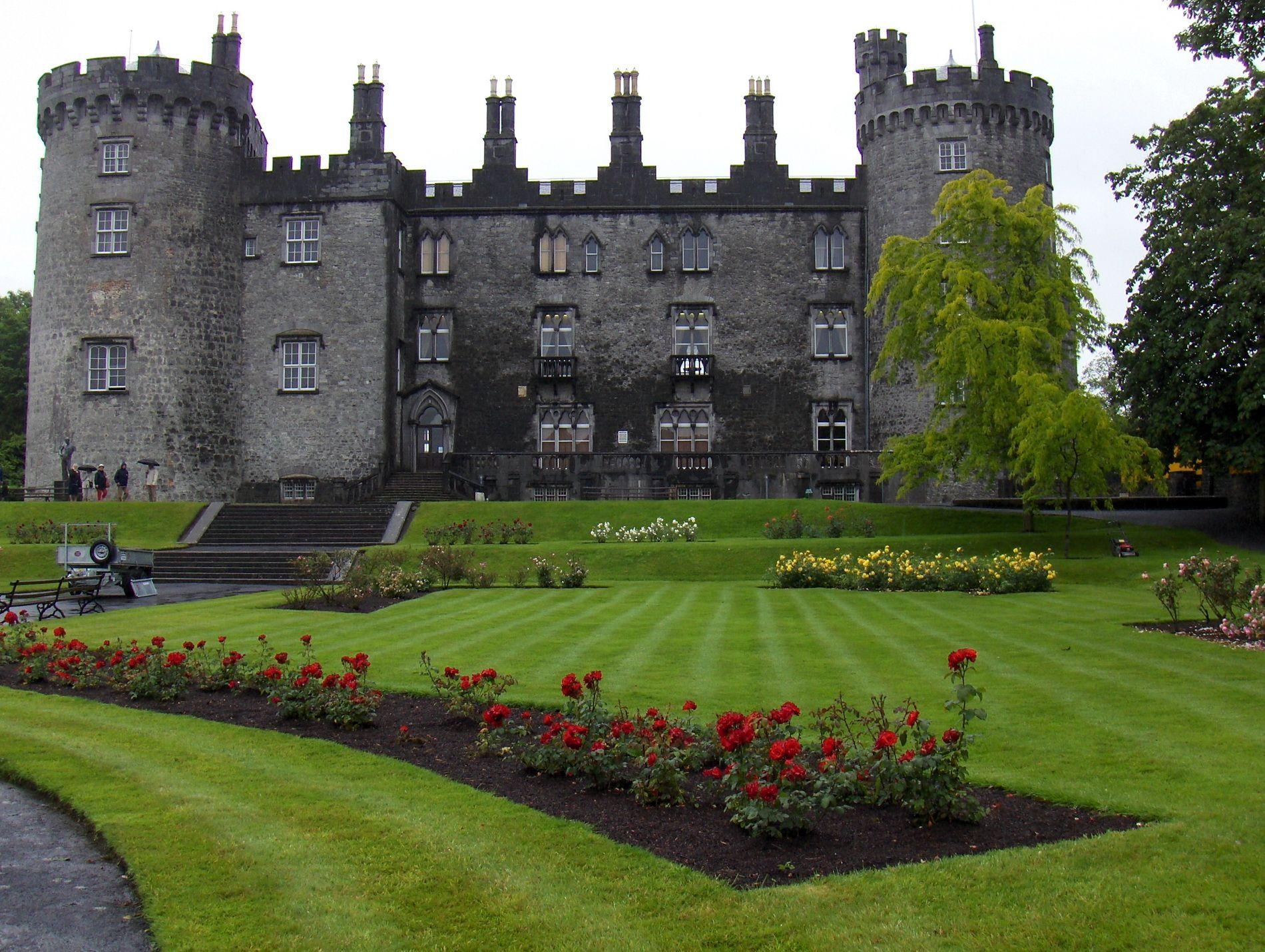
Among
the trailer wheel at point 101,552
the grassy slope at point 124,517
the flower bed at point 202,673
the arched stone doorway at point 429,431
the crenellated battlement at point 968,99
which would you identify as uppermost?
the crenellated battlement at point 968,99

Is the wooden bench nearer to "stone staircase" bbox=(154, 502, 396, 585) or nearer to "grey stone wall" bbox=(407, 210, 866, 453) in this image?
"stone staircase" bbox=(154, 502, 396, 585)

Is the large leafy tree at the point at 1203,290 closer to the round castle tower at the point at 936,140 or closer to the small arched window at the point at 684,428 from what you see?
the round castle tower at the point at 936,140

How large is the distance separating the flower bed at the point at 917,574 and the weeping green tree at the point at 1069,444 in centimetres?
318

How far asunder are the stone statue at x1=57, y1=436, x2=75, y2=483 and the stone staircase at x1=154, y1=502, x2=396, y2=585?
795 centimetres

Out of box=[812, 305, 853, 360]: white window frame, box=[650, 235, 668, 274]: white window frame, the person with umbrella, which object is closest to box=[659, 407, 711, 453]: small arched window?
box=[812, 305, 853, 360]: white window frame

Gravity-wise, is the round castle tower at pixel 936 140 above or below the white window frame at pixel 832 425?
above

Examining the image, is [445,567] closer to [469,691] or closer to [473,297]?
[469,691]

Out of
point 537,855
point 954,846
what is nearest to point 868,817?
point 954,846

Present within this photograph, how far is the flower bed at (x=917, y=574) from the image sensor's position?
818 inches

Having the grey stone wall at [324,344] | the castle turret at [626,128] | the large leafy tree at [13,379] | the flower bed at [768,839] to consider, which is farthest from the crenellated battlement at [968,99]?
the large leafy tree at [13,379]

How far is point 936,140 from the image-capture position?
4216 centimetres

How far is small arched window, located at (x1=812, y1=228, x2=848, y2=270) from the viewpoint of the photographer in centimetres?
4500

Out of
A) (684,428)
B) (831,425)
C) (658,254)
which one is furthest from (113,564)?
(831,425)

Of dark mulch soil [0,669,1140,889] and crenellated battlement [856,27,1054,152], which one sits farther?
crenellated battlement [856,27,1054,152]
